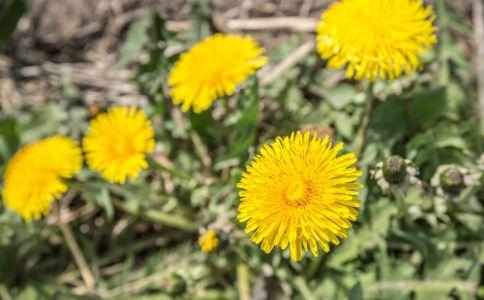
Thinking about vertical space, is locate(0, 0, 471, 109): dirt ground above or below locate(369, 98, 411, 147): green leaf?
above

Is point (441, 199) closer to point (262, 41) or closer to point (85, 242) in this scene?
point (262, 41)

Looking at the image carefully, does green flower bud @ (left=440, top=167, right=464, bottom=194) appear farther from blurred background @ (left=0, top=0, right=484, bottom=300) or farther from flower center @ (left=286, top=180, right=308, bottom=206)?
flower center @ (left=286, top=180, right=308, bottom=206)

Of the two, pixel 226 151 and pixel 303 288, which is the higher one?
pixel 226 151

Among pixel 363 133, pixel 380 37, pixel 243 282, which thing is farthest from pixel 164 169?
pixel 380 37

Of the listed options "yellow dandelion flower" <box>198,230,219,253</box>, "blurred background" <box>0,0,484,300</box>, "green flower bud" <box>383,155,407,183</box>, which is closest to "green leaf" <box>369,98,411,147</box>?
"blurred background" <box>0,0,484,300</box>

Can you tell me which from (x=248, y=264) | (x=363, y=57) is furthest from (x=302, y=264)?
(x=363, y=57)

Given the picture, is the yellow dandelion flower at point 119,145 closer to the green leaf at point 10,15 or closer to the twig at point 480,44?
the green leaf at point 10,15

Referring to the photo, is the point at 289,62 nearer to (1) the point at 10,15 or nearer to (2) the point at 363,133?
(2) the point at 363,133
